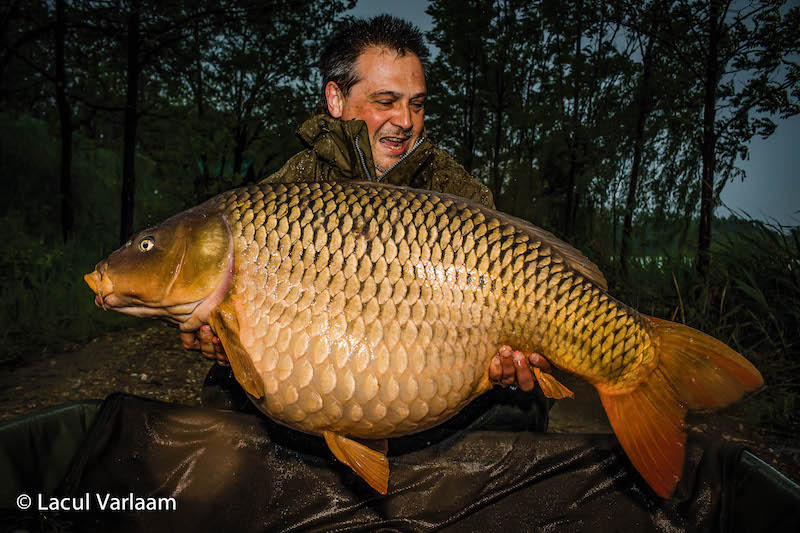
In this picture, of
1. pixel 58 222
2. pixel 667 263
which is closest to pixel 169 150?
pixel 58 222

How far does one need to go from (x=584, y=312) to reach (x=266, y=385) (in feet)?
2.21

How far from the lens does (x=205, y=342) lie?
112 centimetres

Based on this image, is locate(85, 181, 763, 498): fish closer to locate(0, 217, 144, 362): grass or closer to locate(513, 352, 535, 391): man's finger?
locate(513, 352, 535, 391): man's finger

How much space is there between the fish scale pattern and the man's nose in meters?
0.75

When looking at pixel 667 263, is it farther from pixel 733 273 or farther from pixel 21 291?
pixel 21 291

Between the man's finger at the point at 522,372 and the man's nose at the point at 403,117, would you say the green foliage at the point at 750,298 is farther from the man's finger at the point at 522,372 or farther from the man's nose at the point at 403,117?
the man's nose at the point at 403,117

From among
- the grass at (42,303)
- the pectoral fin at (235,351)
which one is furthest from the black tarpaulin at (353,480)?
the grass at (42,303)

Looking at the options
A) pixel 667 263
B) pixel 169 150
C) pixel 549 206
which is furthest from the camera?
pixel 549 206

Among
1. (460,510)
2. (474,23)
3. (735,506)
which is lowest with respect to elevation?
(460,510)

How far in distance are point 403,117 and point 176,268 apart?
3.28 feet

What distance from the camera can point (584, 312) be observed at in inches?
38.0

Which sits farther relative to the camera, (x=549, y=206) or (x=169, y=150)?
(x=549, y=206)

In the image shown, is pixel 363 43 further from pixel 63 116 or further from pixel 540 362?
pixel 63 116

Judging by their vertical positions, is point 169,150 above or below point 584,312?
above
